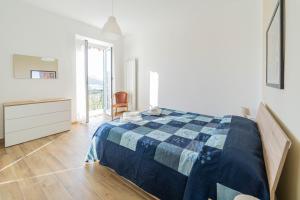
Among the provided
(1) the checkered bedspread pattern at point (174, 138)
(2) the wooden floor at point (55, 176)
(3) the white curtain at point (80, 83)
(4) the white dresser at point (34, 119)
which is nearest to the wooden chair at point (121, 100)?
(3) the white curtain at point (80, 83)

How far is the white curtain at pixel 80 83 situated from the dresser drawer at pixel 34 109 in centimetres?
92

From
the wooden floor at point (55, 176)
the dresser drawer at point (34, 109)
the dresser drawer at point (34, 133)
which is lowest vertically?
the wooden floor at point (55, 176)

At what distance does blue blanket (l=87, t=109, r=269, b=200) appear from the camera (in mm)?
1062

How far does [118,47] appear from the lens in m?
5.20

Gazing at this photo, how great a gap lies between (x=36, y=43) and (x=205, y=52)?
11.7ft

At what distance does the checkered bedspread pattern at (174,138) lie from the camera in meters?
1.41

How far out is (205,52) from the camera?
3.45 m

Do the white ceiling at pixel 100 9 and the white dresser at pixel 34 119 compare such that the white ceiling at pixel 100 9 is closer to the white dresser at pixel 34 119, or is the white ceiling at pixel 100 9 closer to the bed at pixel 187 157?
the white dresser at pixel 34 119

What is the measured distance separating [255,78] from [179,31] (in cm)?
194

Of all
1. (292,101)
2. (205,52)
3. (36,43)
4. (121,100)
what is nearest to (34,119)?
(36,43)

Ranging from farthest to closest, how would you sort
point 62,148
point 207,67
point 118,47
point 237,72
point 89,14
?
point 118,47, point 89,14, point 207,67, point 237,72, point 62,148

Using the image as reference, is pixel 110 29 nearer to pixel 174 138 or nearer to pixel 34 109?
pixel 174 138

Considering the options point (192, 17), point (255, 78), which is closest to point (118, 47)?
point (192, 17)

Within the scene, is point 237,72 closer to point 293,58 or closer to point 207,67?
point 207,67
